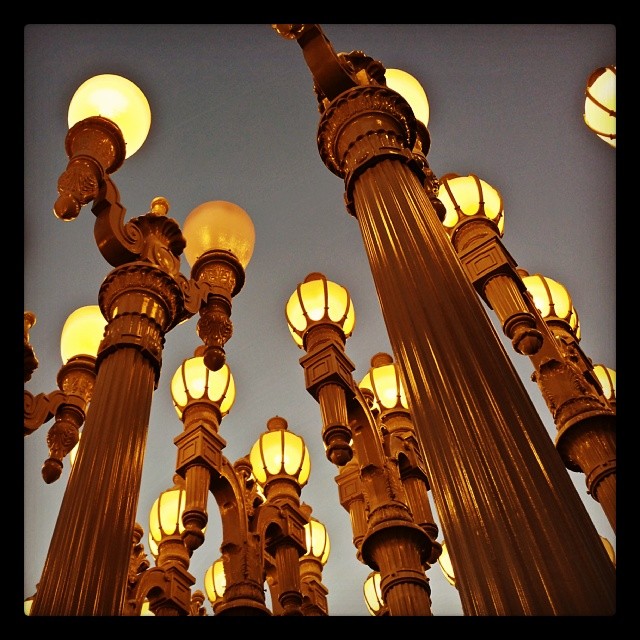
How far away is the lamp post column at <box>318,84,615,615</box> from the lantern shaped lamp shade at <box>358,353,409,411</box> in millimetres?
2618

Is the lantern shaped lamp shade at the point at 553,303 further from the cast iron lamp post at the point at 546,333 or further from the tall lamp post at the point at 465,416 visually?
the tall lamp post at the point at 465,416

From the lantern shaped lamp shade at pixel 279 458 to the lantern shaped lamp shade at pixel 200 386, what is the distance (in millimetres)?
402

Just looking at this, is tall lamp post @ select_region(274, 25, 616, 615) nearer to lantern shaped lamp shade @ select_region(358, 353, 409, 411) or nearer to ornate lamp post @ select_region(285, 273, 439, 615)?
ornate lamp post @ select_region(285, 273, 439, 615)

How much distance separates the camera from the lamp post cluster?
2.47 meters

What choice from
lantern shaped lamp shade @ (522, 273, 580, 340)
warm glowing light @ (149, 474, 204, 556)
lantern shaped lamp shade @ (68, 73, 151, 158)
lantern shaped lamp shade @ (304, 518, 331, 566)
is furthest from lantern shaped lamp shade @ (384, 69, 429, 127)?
lantern shaped lamp shade @ (304, 518, 331, 566)

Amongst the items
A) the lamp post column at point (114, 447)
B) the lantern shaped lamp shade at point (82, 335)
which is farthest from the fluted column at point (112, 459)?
the lantern shaped lamp shade at point (82, 335)

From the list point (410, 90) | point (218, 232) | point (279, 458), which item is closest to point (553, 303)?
point (410, 90)

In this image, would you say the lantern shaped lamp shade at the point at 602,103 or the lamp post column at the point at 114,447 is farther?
the lantern shaped lamp shade at the point at 602,103

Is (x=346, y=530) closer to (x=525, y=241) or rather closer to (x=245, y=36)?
(x=525, y=241)

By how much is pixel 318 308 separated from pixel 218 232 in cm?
81

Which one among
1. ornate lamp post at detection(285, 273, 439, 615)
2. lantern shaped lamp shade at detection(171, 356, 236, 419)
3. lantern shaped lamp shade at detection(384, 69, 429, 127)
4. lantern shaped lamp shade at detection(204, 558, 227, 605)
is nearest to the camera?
ornate lamp post at detection(285, 273, 439, 615)

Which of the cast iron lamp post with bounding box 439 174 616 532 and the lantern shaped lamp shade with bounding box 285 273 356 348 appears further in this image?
the lantern shaped lamp shade with bounding box 285 273 356 348

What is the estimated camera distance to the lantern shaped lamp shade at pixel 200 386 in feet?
19.1
